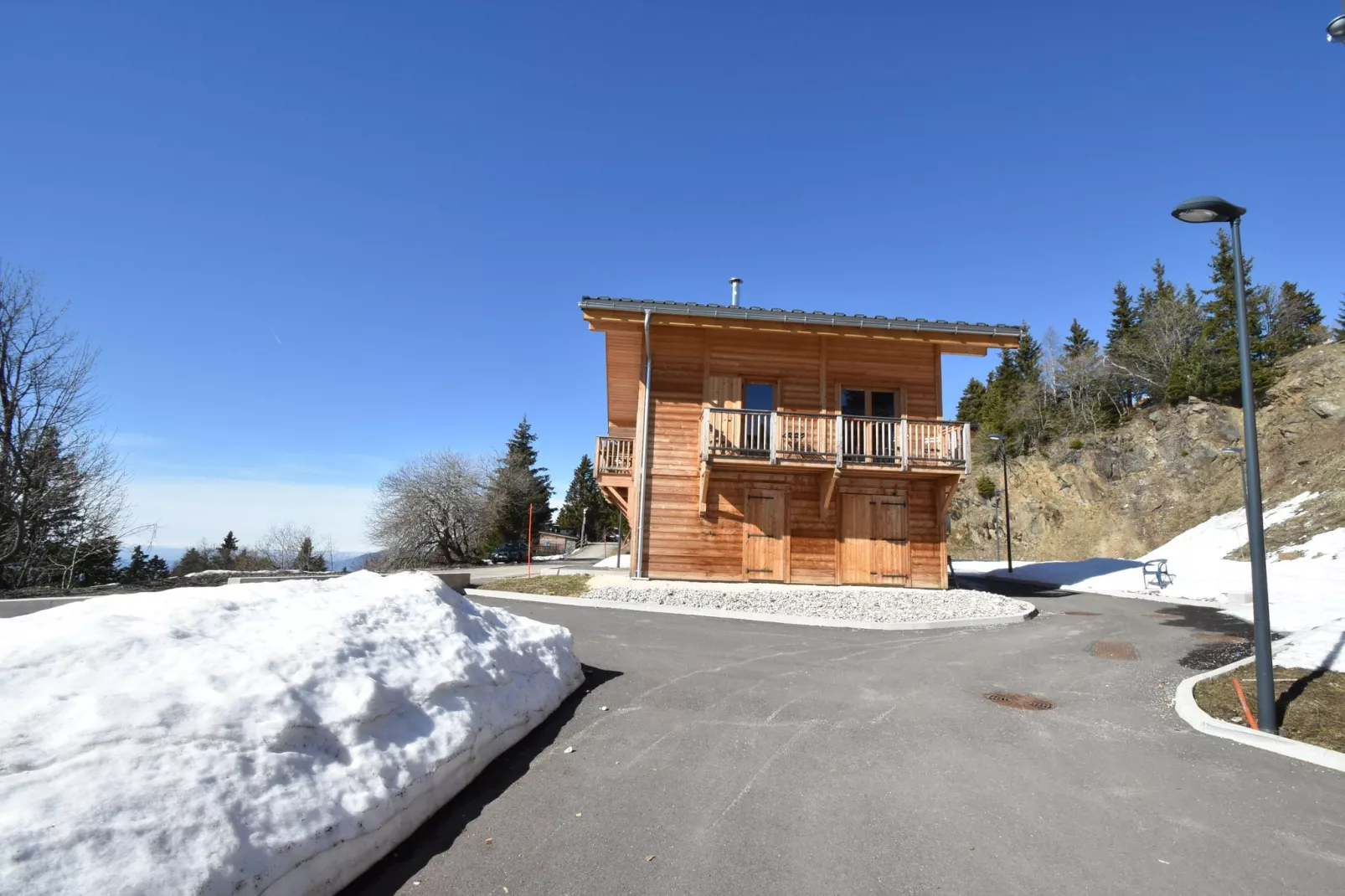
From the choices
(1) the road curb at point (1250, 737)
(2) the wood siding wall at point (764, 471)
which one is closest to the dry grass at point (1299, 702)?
(1) the road curb at point (1250, 737)

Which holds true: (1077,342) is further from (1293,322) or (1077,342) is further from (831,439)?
(831,439)

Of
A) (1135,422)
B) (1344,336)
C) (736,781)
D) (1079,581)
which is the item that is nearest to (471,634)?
(736,781)

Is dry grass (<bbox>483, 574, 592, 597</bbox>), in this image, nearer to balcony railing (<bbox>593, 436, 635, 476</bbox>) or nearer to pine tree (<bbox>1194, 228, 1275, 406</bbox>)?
balcony railing (<bbox>593, 436, 635, 476</bbox>)

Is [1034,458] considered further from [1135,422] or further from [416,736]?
[416,736]

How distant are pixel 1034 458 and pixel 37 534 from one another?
52102mm

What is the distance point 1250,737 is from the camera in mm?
5277

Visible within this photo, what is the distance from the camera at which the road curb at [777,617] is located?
11.4 meters

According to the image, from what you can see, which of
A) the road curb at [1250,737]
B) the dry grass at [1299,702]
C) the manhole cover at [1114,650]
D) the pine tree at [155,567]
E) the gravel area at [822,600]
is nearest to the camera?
the road curb at [1250,737]

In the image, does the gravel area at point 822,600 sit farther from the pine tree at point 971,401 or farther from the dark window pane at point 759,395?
the pine tree at point 971,401

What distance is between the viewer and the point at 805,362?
16.8 metres

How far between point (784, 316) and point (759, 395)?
229 cm

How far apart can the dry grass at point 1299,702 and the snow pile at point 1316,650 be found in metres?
0.21

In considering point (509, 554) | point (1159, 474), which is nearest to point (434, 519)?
point (509, 554)

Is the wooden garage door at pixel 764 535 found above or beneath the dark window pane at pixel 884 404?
beneath
